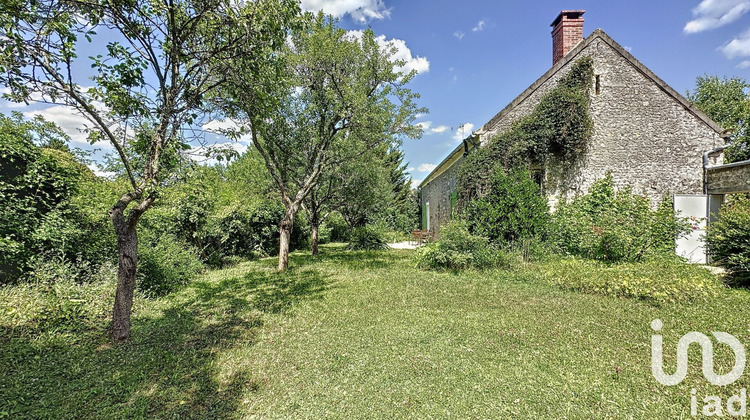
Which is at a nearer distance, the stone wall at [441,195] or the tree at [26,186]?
the tree at [26,186]

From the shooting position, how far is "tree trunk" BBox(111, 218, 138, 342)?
3834mm

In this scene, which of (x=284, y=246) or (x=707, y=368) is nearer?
(x=707, y=368)

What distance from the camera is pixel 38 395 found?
272cm

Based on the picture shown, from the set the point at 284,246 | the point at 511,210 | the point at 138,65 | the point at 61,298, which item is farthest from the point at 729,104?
the point at 61,298

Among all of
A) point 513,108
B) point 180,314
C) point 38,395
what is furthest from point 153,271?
point 513,108

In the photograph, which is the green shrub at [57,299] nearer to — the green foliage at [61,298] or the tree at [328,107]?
the green foliage at [61,298]

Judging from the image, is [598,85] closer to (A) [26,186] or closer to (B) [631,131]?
(B) [631,131]

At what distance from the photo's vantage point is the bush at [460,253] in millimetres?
8367

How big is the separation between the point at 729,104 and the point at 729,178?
1766cm

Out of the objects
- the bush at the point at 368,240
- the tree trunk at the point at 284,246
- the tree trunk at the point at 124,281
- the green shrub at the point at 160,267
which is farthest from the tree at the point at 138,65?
the bush at the point at 368,240

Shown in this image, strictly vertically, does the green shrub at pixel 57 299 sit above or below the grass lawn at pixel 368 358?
above

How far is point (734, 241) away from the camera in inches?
256

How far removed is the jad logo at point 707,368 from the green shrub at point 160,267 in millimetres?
8504

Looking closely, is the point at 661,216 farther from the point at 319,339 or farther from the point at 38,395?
the point at 38,395
